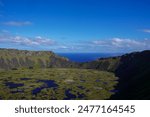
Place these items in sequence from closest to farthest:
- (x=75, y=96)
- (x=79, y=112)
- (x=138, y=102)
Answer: (x=79, y=112) → (x=138, y=102) → (x=75, y=96)

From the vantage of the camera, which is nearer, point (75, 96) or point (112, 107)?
point (112, 107)

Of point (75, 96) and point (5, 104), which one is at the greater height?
point (5, 104)

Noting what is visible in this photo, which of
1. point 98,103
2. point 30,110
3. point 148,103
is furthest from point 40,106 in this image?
point 148,103

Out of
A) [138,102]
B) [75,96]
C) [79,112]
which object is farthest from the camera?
[75,96]

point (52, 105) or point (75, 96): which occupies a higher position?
point (52, 105)

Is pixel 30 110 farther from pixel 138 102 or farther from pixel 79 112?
pixel 138 102

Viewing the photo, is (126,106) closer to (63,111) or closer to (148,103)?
(148,103)

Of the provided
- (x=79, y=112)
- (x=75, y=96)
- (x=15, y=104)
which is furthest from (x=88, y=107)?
(x=75, y=96)

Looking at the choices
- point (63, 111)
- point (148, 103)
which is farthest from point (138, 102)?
point (63, 111)
